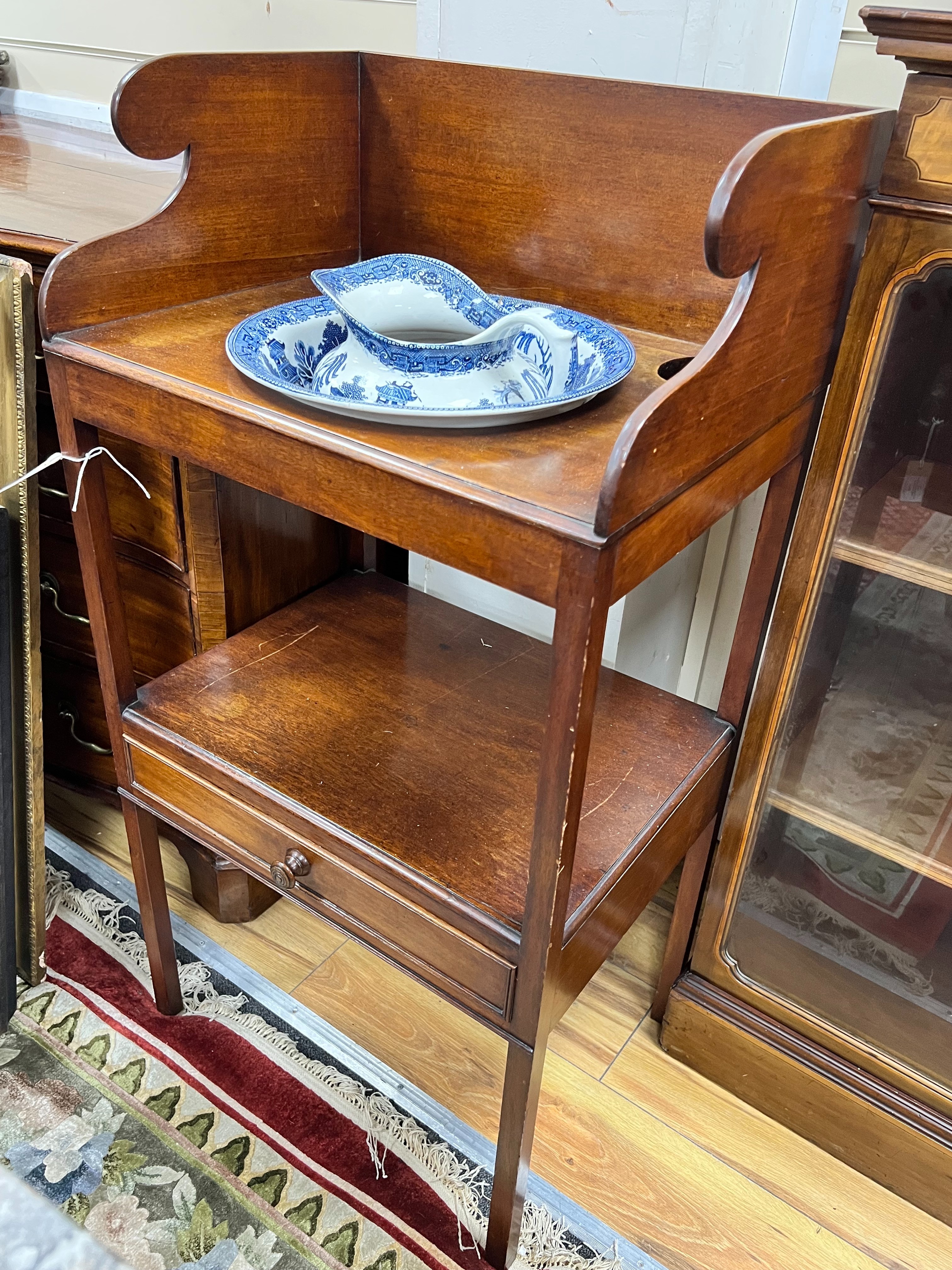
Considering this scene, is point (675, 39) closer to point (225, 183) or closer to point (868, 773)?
point (225, 183)

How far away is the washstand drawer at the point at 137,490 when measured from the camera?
3.84 feet

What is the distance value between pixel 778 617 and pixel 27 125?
1.56 meters

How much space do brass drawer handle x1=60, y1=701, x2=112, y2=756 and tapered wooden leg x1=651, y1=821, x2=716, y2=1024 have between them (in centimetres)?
86

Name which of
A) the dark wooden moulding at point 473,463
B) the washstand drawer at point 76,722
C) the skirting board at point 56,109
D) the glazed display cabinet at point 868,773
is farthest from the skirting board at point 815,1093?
the skirting board at point 56,109

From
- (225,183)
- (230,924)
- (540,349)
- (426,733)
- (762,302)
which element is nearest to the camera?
(762,302)

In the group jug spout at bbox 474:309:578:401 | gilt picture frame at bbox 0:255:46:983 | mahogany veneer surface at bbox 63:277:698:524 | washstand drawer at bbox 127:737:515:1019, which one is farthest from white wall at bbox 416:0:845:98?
washstand drawer at bbox 127:737:515:1019

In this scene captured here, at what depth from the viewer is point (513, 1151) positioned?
963 mm

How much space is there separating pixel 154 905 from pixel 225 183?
32.5 inches

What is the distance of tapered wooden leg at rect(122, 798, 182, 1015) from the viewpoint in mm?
1173

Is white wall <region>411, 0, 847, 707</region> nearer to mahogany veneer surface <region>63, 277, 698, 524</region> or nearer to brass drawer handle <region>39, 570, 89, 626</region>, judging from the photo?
mahogany veneer surface <region>63, 277, 698, 524</region>

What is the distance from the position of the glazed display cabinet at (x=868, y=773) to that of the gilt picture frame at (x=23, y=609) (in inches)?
33.2

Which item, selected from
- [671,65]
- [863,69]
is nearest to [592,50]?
[671,65]

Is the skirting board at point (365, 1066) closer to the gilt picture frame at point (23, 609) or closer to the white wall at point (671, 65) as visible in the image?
the gilt picture frame at point (23, 609)

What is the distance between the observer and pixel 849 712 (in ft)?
3.46
